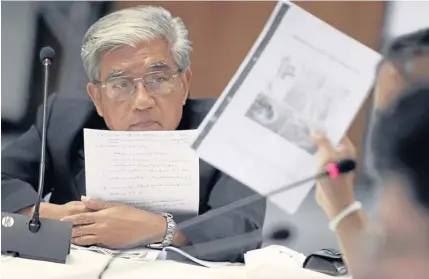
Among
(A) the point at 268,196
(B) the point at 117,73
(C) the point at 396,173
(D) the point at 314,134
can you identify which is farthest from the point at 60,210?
(C) the point at 396,173

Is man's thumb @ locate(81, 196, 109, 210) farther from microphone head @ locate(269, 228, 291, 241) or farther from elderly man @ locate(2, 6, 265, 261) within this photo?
microphone head @ locate(269, 228, 291, 241)

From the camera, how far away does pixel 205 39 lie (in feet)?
3.70

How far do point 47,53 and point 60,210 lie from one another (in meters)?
0.30

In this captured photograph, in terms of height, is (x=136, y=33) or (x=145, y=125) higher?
(x=136, y=33)

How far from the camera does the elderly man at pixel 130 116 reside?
112 centimetres

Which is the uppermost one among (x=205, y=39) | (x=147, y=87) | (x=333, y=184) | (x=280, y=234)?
(x=205, y=39)

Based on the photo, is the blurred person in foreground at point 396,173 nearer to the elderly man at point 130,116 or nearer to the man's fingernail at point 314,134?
the man's fingernail at point 314,134

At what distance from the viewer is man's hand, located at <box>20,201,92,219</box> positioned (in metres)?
1.15

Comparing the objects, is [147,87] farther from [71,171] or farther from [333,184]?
[333,184]

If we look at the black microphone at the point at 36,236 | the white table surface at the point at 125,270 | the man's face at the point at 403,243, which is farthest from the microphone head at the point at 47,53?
the man's face at the point at 403,243

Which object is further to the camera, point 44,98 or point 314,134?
point 44,98

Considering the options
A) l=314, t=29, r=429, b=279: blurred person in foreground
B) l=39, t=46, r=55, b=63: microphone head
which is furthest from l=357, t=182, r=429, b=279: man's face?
l=39, t=46, r=55, b=63: microphone head

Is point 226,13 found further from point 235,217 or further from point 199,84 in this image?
point 235,217

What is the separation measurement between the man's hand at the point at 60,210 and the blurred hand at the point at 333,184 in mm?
440
